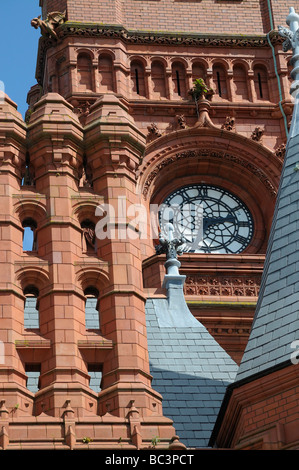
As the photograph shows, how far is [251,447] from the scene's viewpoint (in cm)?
3162

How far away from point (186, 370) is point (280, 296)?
473 centimetres

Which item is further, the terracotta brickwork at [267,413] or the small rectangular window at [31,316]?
the small rectangular window at [31,316]

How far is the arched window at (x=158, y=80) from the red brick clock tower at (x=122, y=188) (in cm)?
6

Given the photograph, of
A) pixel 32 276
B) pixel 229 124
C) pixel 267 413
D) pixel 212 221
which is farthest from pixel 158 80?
pixel 267 413

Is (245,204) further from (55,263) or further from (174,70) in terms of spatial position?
(55,263)

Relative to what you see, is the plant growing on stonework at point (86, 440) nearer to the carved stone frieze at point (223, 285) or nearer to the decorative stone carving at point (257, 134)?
the carved stone frieze at point (223, 285)

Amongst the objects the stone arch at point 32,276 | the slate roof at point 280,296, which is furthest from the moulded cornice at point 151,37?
the stone arch at point 32,276

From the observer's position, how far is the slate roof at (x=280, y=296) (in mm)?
32219

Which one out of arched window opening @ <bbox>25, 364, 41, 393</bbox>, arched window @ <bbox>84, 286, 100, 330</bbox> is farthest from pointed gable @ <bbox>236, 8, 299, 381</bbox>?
arched window opening @ <bbox>25, 364, 41, 393</bbox>

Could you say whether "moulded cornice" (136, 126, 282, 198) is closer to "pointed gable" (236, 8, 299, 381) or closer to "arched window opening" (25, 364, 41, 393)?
"pointed gable" (236, 8, 299, 381)

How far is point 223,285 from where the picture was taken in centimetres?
5203

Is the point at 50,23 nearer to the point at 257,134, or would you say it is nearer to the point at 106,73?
the point at 106,73

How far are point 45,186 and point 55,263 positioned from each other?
2.00 meters

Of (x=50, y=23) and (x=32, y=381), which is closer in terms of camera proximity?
(x=32, y=381)
